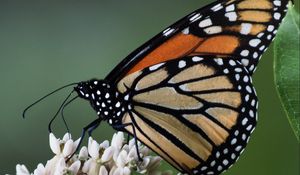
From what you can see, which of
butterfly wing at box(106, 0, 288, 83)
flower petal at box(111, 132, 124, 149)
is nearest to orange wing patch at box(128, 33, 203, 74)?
butterfly wing at box(106, 0, 288, 83)

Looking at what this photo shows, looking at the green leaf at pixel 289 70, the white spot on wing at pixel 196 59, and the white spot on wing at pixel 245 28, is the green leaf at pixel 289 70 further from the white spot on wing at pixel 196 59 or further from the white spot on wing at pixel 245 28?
the white spot on wing at pixel 196 59

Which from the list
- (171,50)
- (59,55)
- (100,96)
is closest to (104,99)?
(100,96)

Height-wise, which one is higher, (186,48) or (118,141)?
(186,48)

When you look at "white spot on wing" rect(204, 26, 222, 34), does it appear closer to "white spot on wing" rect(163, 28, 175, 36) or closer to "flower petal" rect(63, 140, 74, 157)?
"white spot on wing" rect(163, 28, 175, 36)

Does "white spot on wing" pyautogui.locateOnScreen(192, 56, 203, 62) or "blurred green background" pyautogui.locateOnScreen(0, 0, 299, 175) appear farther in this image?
"blurred green background" pyautogui.locateOnScreen(0, 0, 299, 175)

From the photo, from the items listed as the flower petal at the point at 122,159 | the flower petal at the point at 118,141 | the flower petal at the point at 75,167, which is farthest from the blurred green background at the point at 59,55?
the flower petal at the point at 75,167

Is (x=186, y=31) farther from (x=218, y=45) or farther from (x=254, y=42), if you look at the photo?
(x=254, y=42)
